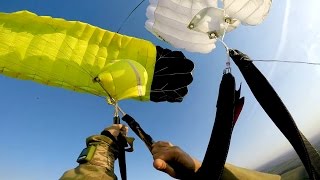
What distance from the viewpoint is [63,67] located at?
7.86m

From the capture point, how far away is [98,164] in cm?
373

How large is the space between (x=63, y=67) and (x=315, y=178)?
6171mm

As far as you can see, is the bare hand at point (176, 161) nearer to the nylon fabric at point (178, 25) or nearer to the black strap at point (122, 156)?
the black strap at point (122, 156)

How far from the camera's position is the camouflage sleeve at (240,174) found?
3534 mm

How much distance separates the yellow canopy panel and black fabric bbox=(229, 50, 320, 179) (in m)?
3.63

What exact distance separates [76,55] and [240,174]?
575 centimetres

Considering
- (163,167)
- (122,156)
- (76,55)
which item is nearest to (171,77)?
(76,55)

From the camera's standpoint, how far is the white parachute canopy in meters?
5.02

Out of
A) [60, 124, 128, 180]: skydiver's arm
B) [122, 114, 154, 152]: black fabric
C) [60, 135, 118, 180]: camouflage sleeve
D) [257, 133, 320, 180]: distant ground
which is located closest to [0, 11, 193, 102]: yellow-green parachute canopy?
[122, 114, 154, 152]: black fabric

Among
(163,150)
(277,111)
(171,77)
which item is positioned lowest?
(163,150)

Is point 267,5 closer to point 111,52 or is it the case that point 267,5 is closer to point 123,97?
point 123,97

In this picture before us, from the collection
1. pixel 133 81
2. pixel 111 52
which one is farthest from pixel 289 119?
pixel 111 52

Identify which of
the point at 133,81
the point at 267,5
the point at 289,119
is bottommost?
the point at 289,119

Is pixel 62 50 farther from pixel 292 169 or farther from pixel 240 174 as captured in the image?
pixel 292 169
